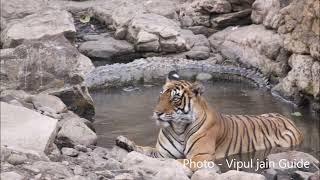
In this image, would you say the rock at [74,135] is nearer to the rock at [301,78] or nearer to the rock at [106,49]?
the rock at [301,78]

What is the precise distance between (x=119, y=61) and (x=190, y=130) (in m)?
5.44

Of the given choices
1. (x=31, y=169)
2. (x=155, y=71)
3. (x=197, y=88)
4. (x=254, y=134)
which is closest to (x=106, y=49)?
(x=155, y=71)

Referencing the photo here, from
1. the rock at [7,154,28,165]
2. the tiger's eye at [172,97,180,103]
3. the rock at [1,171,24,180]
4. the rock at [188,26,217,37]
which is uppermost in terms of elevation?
the rock at [1,171,24,180]

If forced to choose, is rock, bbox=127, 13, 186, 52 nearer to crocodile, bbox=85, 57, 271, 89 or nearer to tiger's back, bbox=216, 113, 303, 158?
crocodile, bbox=85, 57, 271, 89

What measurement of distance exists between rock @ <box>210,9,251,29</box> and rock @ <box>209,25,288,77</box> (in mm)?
164

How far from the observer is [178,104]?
6.43 metres

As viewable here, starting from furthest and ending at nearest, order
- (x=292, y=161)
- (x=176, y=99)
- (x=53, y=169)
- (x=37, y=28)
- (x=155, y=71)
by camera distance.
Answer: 1. (x=155, y=71)
2. (x=37, y=28)
3. (x=176, y=99)
4. (x=292, y=161)
5. (x=53, y=169)

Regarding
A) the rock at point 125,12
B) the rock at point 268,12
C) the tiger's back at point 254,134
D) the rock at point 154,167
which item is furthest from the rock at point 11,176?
the rock at point 125,12

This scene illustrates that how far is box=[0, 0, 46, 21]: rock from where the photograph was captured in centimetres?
1205

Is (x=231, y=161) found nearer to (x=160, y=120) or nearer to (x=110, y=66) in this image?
(x=160, y=120)

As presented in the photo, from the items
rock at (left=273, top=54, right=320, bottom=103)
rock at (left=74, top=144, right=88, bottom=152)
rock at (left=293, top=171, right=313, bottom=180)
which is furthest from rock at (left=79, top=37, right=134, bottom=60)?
rock at (left=293, top=171, right=313, bottom=180)

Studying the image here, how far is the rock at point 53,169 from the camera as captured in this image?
448cm

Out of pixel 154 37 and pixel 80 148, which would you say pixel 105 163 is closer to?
pixel 80 148

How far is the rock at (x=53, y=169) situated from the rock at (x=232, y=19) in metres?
8.60
